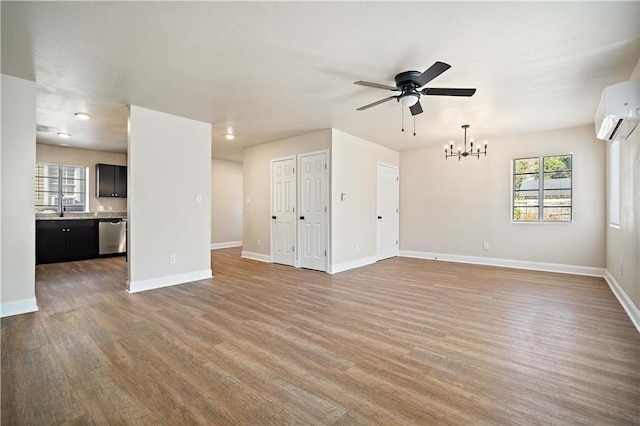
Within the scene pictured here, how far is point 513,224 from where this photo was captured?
237 inches

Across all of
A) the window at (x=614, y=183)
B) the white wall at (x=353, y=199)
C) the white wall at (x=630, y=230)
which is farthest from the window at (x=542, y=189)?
the white wall at (x=353, y=199)

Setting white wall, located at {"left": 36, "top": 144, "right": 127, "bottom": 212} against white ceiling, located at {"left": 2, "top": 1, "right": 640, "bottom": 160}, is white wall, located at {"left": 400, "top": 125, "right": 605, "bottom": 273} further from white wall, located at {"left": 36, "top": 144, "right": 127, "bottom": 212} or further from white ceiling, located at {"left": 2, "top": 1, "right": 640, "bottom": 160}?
white wall, located at {"left": 36, "top": 144, "right": 127, "bottom": 212}

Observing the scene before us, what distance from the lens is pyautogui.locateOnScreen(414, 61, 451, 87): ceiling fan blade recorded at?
2.52m

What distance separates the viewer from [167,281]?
4.52 m

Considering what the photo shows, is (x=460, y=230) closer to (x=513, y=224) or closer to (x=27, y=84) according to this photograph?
(x=513, y=224)

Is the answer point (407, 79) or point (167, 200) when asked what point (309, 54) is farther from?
point (167, 200)

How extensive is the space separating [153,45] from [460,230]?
6319mm

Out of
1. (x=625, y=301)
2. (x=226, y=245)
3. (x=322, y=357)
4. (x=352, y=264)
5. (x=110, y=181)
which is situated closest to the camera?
(x=322, y=357)

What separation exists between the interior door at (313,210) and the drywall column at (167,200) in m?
1.73

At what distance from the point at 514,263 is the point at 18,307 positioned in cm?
759

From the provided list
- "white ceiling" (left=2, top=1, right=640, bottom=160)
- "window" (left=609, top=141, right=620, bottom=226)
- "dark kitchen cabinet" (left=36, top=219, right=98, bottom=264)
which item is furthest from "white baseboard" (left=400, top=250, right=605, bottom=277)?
"dark kitchen cabinet" (left=36, top=219, right=98, bottom=264)

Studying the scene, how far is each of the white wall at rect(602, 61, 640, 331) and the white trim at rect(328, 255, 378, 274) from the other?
3702 millimetres

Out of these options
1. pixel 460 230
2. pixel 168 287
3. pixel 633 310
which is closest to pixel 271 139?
pixel 168 287

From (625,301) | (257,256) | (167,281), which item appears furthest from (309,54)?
(257,256)
